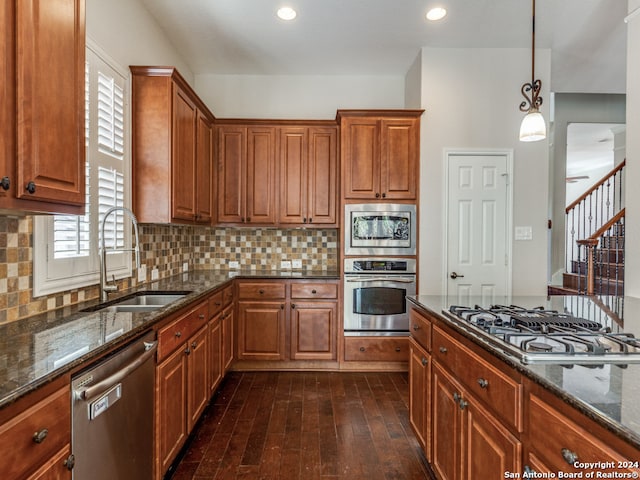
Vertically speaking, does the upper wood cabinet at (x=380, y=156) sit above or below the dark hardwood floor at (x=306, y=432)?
above

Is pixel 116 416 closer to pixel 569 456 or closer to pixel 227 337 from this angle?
pixel 569 456

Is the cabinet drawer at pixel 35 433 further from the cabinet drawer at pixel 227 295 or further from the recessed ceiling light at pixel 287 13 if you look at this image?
the recessed ceiling light at pixel 287 13

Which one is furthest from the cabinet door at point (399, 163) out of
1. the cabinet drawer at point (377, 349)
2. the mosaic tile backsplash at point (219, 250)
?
the cabinet drawer at point (377, 349)

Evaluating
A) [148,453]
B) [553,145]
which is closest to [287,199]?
[148,453]

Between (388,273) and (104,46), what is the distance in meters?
2.84

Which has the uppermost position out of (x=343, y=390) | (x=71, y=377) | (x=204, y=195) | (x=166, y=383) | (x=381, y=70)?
(x=381, y=70)

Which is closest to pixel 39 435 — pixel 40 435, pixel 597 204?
pixel 40 435

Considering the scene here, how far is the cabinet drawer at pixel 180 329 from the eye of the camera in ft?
5.95

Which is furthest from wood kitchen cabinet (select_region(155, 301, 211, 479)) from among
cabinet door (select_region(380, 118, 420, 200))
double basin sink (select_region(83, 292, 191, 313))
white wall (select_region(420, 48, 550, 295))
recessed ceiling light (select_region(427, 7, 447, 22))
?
recessed ceiling light (select_region(427, 7, 447, 22))

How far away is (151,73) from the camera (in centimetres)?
264

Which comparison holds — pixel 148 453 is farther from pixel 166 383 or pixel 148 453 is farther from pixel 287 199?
pixel 287 199

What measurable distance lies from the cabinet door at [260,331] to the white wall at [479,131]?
1.48 meters

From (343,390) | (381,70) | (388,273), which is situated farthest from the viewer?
(381,70)

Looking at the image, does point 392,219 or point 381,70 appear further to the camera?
point 381,70
